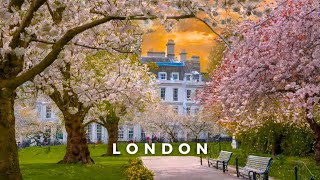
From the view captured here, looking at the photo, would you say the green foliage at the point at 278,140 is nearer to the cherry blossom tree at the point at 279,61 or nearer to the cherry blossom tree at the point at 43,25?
the cherry blossom tree at the point at 279,61

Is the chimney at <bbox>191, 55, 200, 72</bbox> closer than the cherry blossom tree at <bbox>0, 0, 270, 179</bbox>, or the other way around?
the cherry blossom tree at <bbox>0, 0, 270, 179</bbox>

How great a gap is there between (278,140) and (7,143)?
1051 inches

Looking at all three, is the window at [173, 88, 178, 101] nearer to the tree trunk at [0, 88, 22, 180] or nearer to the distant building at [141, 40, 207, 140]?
the distant building at [141, 40, 207, 140]

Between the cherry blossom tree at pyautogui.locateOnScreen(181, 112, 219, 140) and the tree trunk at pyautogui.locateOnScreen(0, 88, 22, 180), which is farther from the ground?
the cherry blossom tree at pyautogui.locateOnScreen(181, 112, 219, 140)

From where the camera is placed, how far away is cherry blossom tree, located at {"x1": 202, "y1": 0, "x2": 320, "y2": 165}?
17.2 metres

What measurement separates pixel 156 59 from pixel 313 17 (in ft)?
261

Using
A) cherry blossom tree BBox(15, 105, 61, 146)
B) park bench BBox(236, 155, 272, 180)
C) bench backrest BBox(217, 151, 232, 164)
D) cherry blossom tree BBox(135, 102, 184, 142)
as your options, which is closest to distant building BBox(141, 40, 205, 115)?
cherry blossom tree BBox(135, 102, 184, 142)

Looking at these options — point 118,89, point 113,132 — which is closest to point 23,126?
point 113,132

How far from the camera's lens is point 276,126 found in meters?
35.3

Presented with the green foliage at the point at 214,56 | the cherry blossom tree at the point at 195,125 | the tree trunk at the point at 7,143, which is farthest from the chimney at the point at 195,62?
the tree trunk at the point at 7,143

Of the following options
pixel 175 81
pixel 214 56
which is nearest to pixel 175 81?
pixel 175 81

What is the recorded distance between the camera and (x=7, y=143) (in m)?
11.9

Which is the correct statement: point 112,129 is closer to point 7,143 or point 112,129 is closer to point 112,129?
point 112,129

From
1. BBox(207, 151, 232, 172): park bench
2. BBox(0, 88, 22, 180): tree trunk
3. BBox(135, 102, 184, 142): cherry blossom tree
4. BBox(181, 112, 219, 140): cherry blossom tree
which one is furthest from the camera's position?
BBox(181, 112, 219, 140): cherry blossom tree
